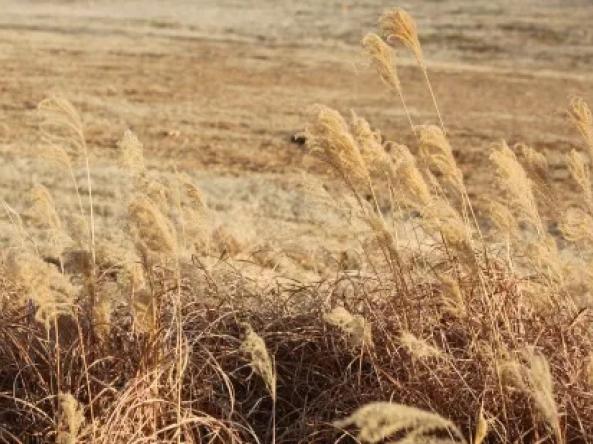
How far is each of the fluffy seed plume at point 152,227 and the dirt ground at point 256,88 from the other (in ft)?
2.56

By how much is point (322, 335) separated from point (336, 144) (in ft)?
2.50

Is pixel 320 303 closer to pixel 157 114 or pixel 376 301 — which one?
pixel 376 301

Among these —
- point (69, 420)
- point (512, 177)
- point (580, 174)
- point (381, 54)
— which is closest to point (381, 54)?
point (381, 54)

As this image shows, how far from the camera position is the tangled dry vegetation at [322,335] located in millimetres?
3168

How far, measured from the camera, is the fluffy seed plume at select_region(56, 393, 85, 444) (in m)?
2.74

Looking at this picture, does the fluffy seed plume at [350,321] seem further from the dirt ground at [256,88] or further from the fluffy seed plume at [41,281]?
the dirt ground at [256,88]

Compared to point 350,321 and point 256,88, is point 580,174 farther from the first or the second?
point 256,88

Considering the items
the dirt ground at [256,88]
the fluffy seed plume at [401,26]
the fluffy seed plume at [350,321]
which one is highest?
the fluffy seed plume at [401,26]

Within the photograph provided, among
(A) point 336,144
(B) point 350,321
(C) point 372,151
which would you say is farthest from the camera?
(C) point 372,151

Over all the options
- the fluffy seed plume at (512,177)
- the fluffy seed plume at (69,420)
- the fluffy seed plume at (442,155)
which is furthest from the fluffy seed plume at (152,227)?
the fluffy seed plume at (512,177)

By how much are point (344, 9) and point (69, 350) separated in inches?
1232

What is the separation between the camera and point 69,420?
2785mm

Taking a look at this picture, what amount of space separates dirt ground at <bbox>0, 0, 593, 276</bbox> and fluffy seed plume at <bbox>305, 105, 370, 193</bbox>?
31cm

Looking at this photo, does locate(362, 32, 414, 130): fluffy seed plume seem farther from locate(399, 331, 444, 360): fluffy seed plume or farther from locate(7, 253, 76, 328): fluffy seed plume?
locate(7, 253, 76, 328): fluffy seed plume
